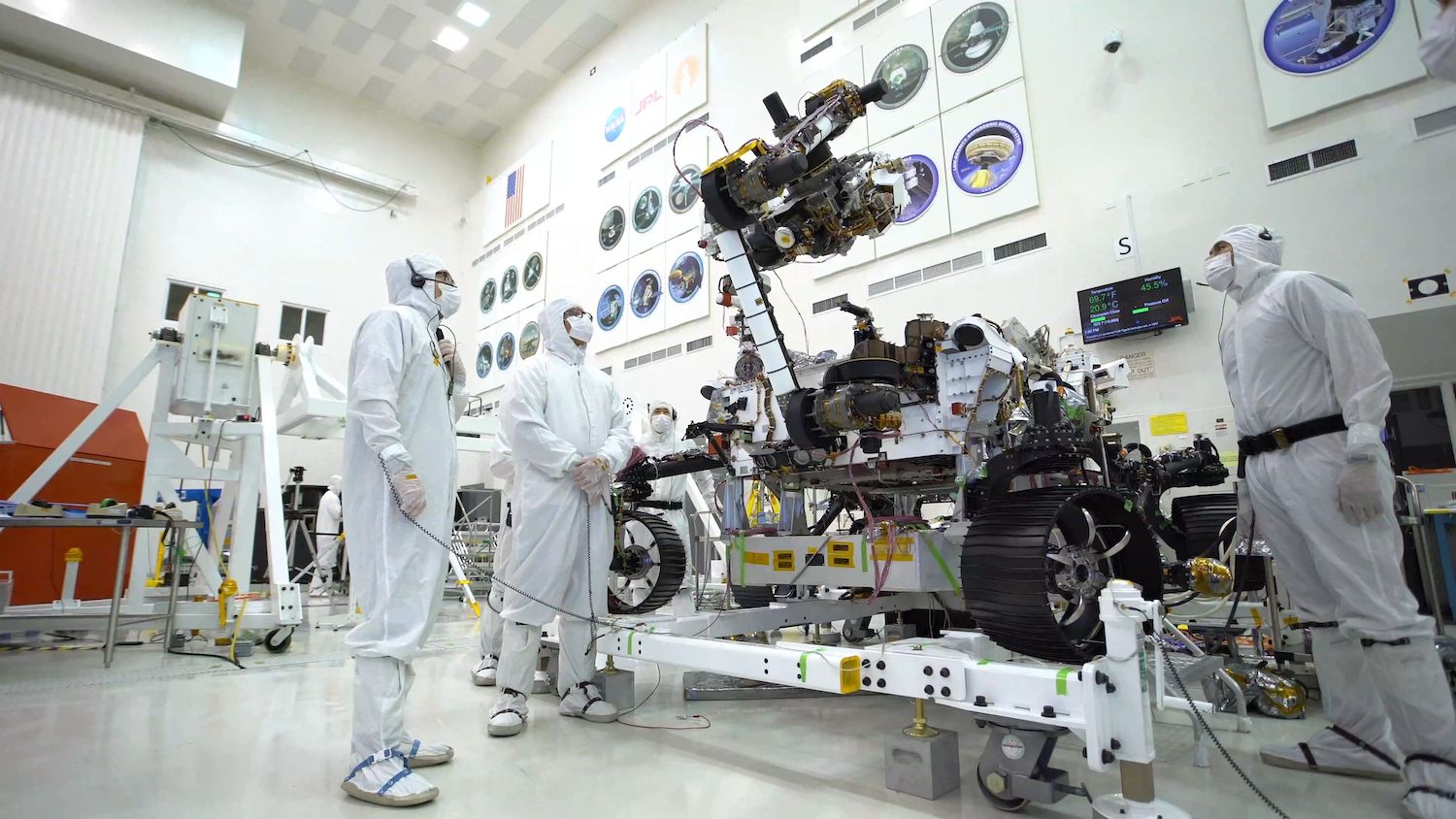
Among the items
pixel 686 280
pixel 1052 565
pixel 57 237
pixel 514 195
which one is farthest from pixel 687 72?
pixel 1052 565

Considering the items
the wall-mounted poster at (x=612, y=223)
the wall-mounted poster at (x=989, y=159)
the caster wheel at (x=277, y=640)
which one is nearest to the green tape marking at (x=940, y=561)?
the caster wheel at (x=277, y=640)

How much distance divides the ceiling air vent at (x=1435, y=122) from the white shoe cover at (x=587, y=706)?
23.5 ft

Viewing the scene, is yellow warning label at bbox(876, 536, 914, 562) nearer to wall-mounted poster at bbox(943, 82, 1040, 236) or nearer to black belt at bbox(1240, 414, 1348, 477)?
black belt at bbox(1240, 414, 1348, 477)

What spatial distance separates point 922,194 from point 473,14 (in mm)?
10254

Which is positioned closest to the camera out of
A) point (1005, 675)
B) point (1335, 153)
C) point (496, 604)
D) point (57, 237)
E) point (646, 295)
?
point (1005, 675)

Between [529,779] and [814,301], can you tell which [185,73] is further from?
[529,779]

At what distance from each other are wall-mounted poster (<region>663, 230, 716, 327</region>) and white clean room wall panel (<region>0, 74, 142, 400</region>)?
9.44 m

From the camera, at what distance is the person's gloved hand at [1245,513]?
2846mm

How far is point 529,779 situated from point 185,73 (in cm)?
1536

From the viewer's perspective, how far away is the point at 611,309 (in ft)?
40.8

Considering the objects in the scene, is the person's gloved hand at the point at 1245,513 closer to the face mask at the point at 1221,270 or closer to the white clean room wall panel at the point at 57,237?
the face mask at the point at 1221,270

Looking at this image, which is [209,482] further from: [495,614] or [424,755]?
[424,755]

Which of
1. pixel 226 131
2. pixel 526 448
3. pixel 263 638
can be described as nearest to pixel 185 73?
pixel 226 131

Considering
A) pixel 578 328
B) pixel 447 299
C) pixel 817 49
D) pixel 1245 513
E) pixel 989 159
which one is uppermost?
pixel 817 49
